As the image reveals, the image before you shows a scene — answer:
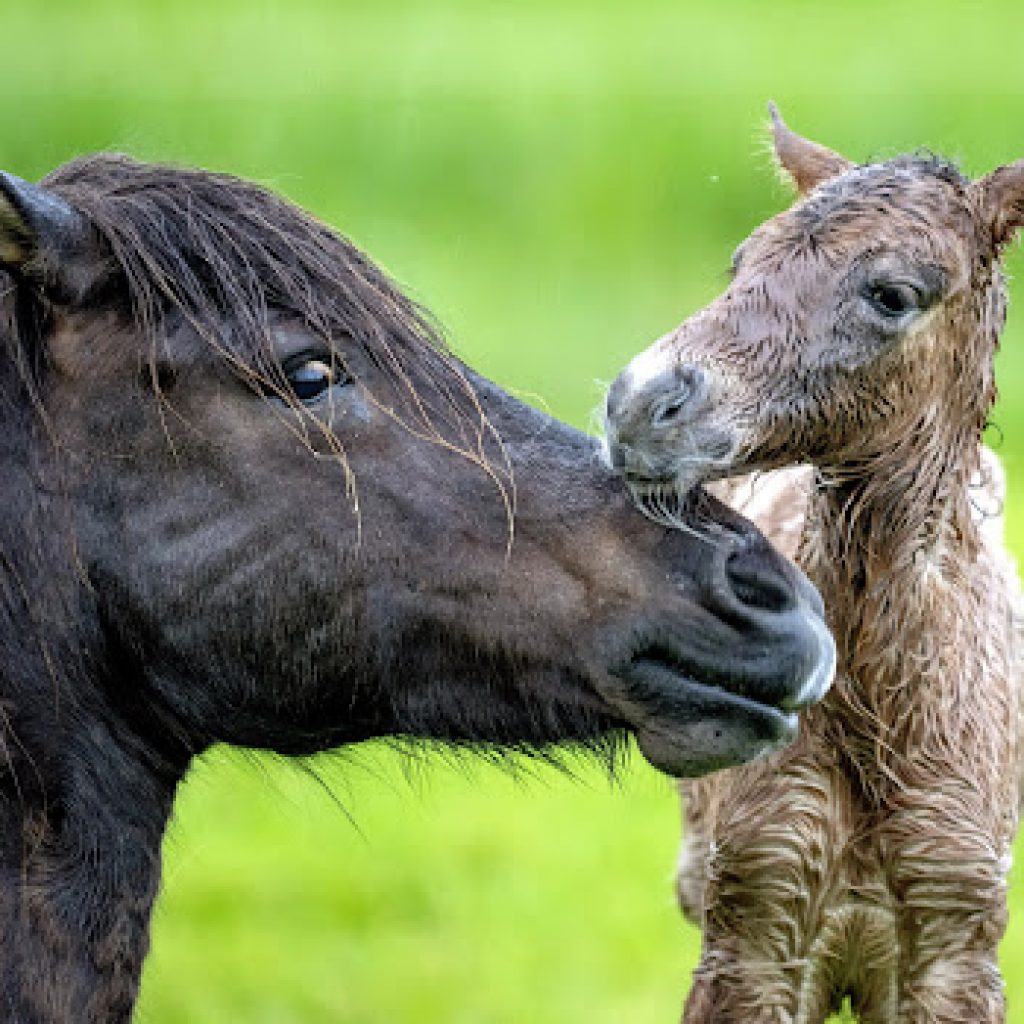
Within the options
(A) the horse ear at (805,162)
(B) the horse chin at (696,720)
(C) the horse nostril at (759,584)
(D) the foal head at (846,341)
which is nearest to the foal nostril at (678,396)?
(D) the foal head at (846,341)

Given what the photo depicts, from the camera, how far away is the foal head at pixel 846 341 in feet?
15.6

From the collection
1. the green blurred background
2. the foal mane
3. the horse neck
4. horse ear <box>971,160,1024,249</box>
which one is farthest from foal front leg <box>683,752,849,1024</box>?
the green blurred background

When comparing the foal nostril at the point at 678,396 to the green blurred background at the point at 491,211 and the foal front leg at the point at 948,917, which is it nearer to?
the foal front leg at the point at 948,917

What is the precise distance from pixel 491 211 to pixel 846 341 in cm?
1305

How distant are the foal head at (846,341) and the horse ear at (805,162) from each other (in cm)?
39

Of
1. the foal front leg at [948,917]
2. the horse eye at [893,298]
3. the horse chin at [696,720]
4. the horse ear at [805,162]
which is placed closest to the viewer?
the horse chin at [696,720]

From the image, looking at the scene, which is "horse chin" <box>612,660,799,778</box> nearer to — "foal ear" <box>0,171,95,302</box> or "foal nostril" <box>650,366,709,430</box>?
"foal nostril" <box>650,366,709,430</box>

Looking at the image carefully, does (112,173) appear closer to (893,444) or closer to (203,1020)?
(893,444)

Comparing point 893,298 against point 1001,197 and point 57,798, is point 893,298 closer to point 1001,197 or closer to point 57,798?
point 1001,197

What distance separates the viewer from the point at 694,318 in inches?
197

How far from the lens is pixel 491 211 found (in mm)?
17844

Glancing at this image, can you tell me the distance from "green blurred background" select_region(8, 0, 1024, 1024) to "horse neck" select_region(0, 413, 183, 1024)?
3.47 m

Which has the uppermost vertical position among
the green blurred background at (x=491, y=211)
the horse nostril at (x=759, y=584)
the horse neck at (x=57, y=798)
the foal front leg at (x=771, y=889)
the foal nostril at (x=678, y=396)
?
the foal nostril at (x=678, y=396)

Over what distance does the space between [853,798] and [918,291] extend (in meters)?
1.31
